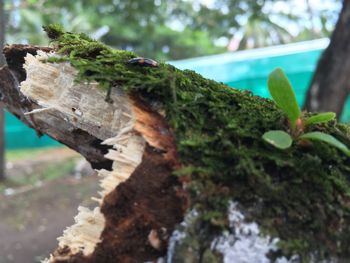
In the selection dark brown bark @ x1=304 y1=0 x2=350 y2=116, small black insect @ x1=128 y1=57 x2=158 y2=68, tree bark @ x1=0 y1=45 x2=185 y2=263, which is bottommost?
tree bark @ x1=0 y1=45 x2=185 y2=263

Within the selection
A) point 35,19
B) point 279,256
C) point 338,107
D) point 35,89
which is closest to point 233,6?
point 338,107

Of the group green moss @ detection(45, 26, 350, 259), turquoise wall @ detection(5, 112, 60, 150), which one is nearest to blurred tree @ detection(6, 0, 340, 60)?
turquoise wall @ detection(5, 112, 60, 150)

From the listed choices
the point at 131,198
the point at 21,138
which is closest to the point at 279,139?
the point at 131,198

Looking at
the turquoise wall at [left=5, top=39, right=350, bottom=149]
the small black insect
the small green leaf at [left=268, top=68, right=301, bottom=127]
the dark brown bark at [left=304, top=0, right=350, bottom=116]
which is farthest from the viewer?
the turquoise wall at [left=5, top=39, right=350, bottom=149]

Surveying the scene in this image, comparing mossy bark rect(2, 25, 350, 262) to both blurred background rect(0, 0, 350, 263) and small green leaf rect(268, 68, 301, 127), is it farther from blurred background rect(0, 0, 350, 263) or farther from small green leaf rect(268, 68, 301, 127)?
blurred background rect(0, 0, 350, 263)

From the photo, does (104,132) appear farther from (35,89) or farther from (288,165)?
(288,165)

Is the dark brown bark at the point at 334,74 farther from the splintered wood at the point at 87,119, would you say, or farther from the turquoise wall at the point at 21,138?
the turquoise wall at the point at 21,138

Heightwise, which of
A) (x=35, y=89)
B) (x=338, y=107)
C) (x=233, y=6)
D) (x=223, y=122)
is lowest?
(x=223, y=122)
